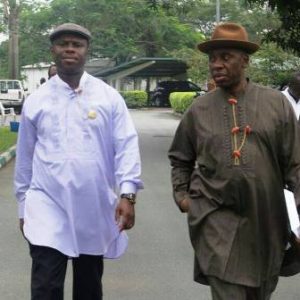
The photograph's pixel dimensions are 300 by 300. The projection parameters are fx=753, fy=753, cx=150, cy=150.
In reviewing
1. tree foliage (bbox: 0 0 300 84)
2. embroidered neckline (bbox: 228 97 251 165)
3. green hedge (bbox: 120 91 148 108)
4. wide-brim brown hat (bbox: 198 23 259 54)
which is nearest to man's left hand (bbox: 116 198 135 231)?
embroidered neckline (bbox: 228 97 251 165)

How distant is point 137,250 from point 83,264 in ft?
10.0

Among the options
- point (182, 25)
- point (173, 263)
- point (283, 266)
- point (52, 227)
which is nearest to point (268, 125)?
point (283, 266)

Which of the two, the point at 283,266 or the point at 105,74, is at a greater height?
the point at 283,266

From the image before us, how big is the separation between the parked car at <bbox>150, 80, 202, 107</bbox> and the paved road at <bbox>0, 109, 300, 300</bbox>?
1315 inches

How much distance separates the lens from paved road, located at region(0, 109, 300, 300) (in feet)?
18.5

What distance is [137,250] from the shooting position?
7.02m

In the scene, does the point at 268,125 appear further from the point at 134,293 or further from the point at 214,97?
the point at 134,293

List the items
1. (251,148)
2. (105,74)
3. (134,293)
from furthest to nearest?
(105,74)
(134,293)
(251,148)

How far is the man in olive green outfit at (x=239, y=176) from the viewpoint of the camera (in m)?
3.41

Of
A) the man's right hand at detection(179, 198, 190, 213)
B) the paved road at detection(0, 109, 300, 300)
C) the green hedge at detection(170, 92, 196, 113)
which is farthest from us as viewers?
the green hedge at detection(170, 92, 196, 113)

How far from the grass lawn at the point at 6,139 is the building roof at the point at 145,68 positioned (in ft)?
65.2

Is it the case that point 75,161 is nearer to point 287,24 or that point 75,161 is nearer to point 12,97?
point 287,24

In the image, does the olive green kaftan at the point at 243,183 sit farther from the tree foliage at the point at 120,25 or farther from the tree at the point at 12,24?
the tree foliage at the point at 120,25

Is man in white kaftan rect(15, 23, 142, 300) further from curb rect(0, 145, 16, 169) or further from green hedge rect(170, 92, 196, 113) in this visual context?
green hedge rect(170, 92, 196, 113)
